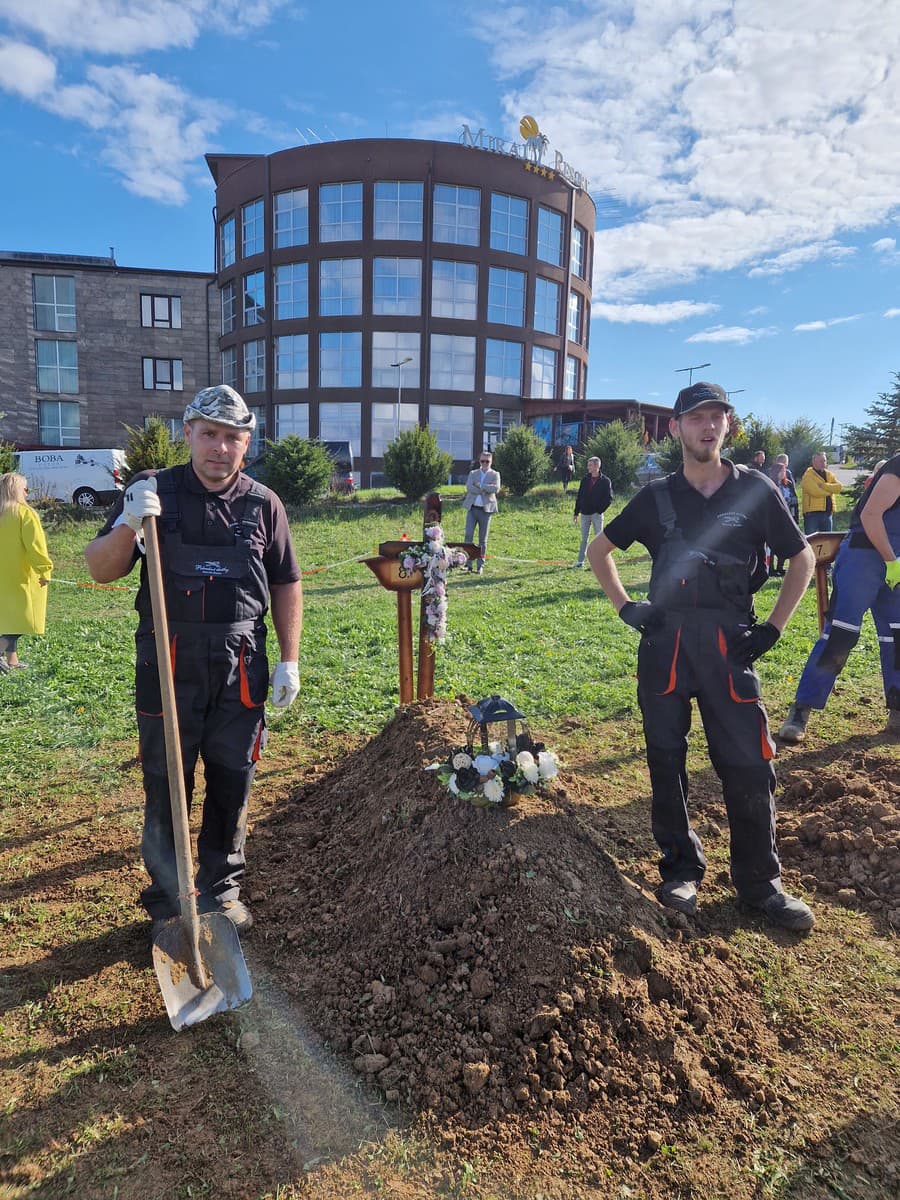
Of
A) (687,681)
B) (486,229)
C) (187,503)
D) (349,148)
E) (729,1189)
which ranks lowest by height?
(729,1189)

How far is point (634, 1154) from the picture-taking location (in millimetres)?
2104

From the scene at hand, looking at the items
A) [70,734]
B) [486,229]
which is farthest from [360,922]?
[486,229]

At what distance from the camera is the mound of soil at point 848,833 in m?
3.41

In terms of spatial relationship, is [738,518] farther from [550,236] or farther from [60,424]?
[60,424]

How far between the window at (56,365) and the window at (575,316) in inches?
1005

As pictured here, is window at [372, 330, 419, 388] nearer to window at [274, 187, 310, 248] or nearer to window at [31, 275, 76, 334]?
window at [274, 187, 310, 248]

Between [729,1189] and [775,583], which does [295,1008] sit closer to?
[729,1189]

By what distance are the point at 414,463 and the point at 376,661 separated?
46.7ft

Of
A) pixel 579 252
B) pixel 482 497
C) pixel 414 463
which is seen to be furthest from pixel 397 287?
pixel 482 497

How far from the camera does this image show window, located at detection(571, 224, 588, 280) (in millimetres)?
37312

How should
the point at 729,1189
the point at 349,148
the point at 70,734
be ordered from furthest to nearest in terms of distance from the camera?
the point at 349,148
the point at 70,734
the point at 729,1189

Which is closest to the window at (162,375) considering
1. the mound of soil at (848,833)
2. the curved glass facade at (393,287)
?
the curved glass facade at (393,287)

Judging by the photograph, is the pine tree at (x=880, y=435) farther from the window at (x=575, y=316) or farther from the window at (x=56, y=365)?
the window at (x=56, y=365)

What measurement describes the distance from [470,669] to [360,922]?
4223mm
